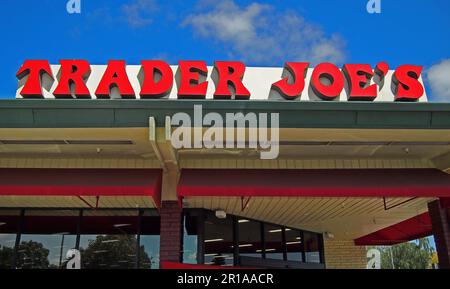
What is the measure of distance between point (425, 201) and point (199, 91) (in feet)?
21.4

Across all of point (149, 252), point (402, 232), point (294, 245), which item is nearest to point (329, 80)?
point (149, 252)

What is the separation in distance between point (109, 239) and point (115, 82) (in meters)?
4.12

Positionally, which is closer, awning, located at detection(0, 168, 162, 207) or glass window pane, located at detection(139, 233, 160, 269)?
awning, located at detection(0, 168, 162, 207)

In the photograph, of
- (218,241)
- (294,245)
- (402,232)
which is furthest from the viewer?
(402,232)

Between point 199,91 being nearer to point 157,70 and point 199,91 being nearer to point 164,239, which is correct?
point 157,70

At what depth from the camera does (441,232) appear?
9180mm

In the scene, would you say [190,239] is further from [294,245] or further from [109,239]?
[294,245]

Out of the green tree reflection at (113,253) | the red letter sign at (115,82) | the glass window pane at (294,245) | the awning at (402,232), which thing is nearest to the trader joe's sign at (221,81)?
the red letter sign at (115,82)

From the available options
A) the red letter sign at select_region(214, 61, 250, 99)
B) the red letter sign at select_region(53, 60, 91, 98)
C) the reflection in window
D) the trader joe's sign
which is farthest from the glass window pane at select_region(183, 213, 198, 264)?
the red letter sign at select_region(53, 60, 91, 98)

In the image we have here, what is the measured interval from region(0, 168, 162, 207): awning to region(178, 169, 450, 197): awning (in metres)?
0.68

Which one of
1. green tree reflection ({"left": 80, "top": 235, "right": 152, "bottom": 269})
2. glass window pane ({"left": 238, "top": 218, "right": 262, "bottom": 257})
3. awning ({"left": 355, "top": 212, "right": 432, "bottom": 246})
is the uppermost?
awning ({"left": 355, "top": 212, "right": 432, "bottom": 246})

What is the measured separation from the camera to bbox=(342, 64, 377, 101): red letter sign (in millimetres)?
8117

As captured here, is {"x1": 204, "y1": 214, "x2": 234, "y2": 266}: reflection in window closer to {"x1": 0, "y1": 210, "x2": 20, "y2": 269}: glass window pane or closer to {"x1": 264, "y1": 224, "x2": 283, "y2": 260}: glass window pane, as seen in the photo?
{"x1": 264, "y1": 224, "x2": 283, "y2": 260}: glass window pane
